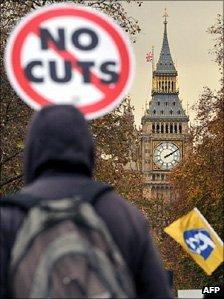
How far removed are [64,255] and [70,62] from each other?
58.9 inches

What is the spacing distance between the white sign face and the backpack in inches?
44.3

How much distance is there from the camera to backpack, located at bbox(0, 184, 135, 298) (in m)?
4.14

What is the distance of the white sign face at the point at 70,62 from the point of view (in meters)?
5.43

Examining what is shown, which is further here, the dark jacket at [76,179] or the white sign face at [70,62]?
Result: the white sign face at [70,62]

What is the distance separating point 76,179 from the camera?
14.5 feet

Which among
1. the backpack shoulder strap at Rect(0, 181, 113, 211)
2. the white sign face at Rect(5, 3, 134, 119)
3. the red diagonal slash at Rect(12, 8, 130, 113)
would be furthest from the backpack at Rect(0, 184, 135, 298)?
the red diagonal slash at Rect(12, 8, 130, 113)

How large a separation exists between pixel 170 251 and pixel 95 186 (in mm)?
87034

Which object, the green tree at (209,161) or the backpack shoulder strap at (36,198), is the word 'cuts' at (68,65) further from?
the green tree at (209,161)

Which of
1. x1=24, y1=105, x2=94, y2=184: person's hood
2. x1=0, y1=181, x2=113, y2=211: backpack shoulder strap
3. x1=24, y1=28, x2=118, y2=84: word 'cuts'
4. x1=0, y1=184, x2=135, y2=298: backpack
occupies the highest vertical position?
x1=24, y1=28, x2=118, y2=84: word 'cuts'

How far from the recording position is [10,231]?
4266mm

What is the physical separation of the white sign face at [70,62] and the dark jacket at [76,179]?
94 centimetres

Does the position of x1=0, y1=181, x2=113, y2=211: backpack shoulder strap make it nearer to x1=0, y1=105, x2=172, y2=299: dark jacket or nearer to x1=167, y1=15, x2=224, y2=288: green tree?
x1=0, y1=105, x2=172, y2=299: dark jacket

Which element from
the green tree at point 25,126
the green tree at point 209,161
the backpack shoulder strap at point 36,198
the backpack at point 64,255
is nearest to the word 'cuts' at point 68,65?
the backpack shoulder strap at point 36,198

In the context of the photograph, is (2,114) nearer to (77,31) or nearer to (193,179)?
(193,179)
